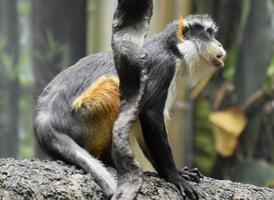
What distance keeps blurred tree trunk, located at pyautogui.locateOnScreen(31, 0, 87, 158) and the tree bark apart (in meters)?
2.76

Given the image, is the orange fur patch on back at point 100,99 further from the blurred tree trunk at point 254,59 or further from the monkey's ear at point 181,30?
the blurred tree trunk at point 254,59

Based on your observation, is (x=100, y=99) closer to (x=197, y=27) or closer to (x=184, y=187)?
(x=184, y=187)

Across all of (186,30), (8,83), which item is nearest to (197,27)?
(186,30)

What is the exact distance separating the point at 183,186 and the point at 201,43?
928 millimetres

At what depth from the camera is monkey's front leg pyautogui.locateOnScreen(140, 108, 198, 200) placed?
3186mm

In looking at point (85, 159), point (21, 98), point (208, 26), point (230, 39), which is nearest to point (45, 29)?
point (21, 98)

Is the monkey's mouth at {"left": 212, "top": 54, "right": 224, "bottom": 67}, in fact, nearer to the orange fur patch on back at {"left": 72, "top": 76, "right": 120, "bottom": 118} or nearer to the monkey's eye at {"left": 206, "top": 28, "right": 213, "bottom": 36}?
the monkey's eye at {"left": 206, "top": 28, "right": 213, "bottom": 36}

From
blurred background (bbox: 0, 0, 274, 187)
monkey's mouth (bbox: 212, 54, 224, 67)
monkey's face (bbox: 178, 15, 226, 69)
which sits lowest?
blurred background (bbox: 0, 0, 274, 187)

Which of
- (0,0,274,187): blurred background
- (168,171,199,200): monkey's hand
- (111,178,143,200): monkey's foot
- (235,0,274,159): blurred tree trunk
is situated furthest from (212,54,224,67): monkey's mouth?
(235,0,274,159): blurred tree trunk

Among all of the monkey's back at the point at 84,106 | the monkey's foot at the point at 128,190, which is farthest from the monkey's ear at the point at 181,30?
the monkey's foot at the point at 128,190

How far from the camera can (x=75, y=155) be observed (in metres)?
3.16

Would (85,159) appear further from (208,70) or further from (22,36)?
(22,36)

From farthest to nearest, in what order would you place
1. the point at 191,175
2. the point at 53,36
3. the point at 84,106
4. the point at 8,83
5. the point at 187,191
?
the point at 53,36 < the point at 8,83 < the point at 191,175 < the point at 84,106 < the point at 187,191

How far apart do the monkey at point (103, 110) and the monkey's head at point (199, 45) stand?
0.01 meters
